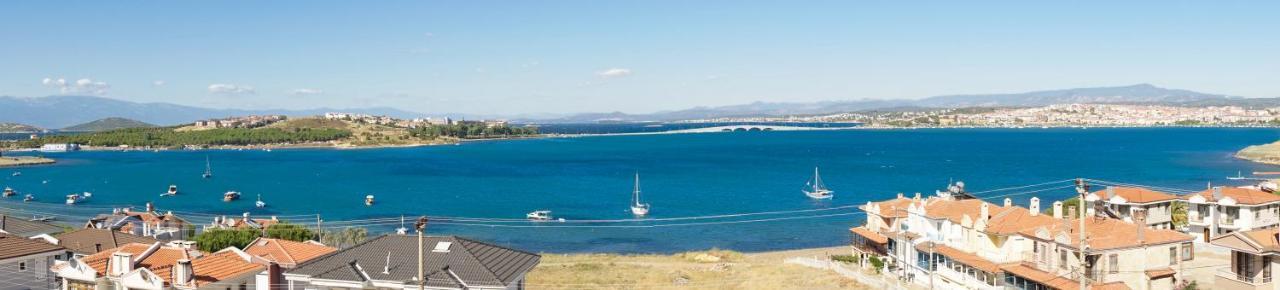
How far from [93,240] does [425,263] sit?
14.3 m

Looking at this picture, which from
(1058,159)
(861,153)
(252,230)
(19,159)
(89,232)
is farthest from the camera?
(861,153)

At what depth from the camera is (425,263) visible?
59.8 feet

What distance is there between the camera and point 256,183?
93.6 meters

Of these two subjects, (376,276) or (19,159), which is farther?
(19,159)

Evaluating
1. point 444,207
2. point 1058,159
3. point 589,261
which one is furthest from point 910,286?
point 1058,159

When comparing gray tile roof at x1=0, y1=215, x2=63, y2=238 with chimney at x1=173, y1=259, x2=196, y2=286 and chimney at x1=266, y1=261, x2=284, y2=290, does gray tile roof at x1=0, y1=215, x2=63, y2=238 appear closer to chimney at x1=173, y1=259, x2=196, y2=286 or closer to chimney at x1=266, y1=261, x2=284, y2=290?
chimney at x1=173, y1=259, x2=196, y2=286

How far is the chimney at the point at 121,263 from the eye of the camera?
1888cm

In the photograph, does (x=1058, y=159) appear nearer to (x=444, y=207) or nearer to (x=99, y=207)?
(x=444, y=207)

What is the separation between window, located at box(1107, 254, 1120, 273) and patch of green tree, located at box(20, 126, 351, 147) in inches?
7114

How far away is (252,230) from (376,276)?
61.2ft

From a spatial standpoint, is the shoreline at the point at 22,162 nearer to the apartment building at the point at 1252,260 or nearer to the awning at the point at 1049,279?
the awning at the point at 1049,279

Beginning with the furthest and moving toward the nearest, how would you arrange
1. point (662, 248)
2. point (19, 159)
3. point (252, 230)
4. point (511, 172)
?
point (19, 159)
point (511, 172)
point (662, 248)
point (252, 230)

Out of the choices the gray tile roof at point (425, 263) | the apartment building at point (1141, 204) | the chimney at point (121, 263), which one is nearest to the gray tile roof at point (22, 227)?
the chimney at point (121, 263)

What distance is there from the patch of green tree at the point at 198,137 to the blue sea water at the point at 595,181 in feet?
83.5
